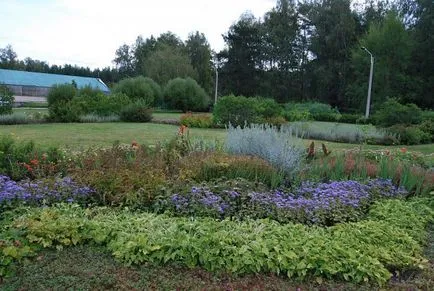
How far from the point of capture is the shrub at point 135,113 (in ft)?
72.8

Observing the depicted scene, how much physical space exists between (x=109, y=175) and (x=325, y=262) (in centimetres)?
281

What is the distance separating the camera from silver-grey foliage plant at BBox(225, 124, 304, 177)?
19.3 feet

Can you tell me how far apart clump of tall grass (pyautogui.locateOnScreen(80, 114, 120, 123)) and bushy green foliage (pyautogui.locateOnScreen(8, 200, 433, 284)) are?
1767 centimetres

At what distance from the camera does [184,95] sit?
36688 mm

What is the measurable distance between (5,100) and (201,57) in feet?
134

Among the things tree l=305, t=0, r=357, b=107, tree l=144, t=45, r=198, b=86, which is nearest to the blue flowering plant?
tree l=144, t=45, r=198, b=86

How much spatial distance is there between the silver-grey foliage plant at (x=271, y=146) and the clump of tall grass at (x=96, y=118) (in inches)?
609

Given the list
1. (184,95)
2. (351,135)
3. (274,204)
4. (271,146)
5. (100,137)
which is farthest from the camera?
(184,95)

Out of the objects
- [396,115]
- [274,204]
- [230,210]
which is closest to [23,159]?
[230,210]

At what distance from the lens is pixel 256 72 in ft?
180

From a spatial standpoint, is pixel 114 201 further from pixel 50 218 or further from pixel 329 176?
pixel 329 176

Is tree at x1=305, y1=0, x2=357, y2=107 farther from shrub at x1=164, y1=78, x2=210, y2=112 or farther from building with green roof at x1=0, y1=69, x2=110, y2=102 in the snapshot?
building with green roof at x1=0, y1=69, x2=110, y2=102

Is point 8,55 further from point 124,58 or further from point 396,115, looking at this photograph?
point 396,115

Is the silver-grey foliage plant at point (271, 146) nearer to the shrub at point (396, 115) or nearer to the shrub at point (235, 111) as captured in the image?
the shrub at point (235, 111)
